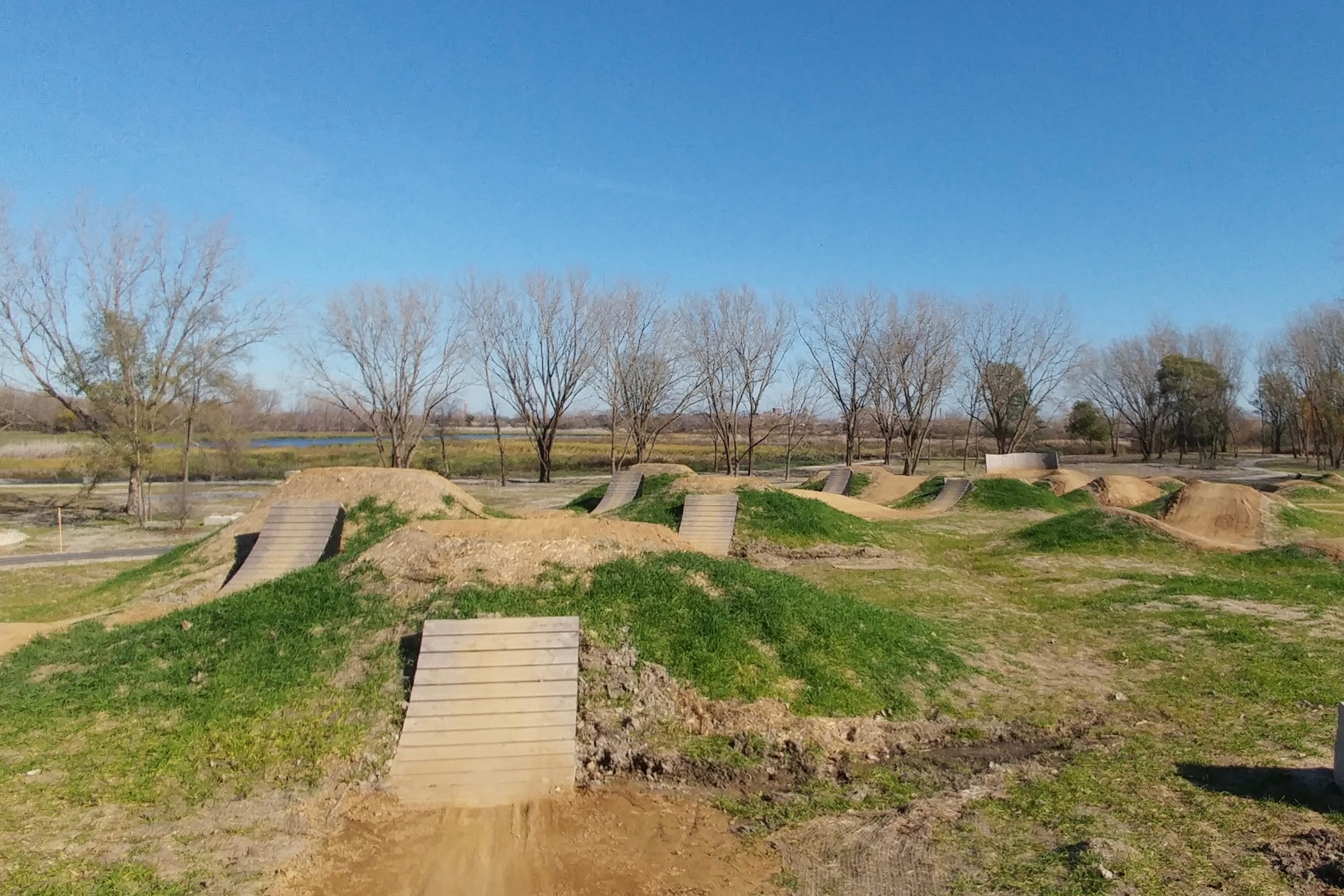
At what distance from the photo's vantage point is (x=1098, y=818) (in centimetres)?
568

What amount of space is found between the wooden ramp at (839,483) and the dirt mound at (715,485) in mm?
9890

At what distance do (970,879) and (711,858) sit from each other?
1.68 metres

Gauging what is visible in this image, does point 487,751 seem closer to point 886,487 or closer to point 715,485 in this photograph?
point 715,485

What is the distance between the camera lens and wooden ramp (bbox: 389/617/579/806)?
655 centimetres

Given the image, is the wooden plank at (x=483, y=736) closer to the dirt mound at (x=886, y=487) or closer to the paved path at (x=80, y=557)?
the paved path at (x=80, y=557)

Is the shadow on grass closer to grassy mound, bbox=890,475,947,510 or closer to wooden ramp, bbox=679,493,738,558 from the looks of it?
wooden ramp, bbox=679,493,738,558

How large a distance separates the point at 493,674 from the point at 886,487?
82.2 ft

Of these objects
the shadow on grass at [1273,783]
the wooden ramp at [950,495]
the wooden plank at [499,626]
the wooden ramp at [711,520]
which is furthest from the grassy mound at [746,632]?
the wooden ramp at [950,495]

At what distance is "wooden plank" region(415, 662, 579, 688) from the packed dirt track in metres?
1.31

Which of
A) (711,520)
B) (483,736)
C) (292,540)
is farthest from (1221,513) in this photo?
(292,540)

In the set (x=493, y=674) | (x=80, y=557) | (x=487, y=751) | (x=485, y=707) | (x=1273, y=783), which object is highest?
(x=493, y=674)

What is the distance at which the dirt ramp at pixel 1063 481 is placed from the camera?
28.7 m

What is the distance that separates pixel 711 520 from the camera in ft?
60.7

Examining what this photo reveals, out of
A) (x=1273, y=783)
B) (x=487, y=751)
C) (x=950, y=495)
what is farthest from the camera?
(x=950, y=495)
